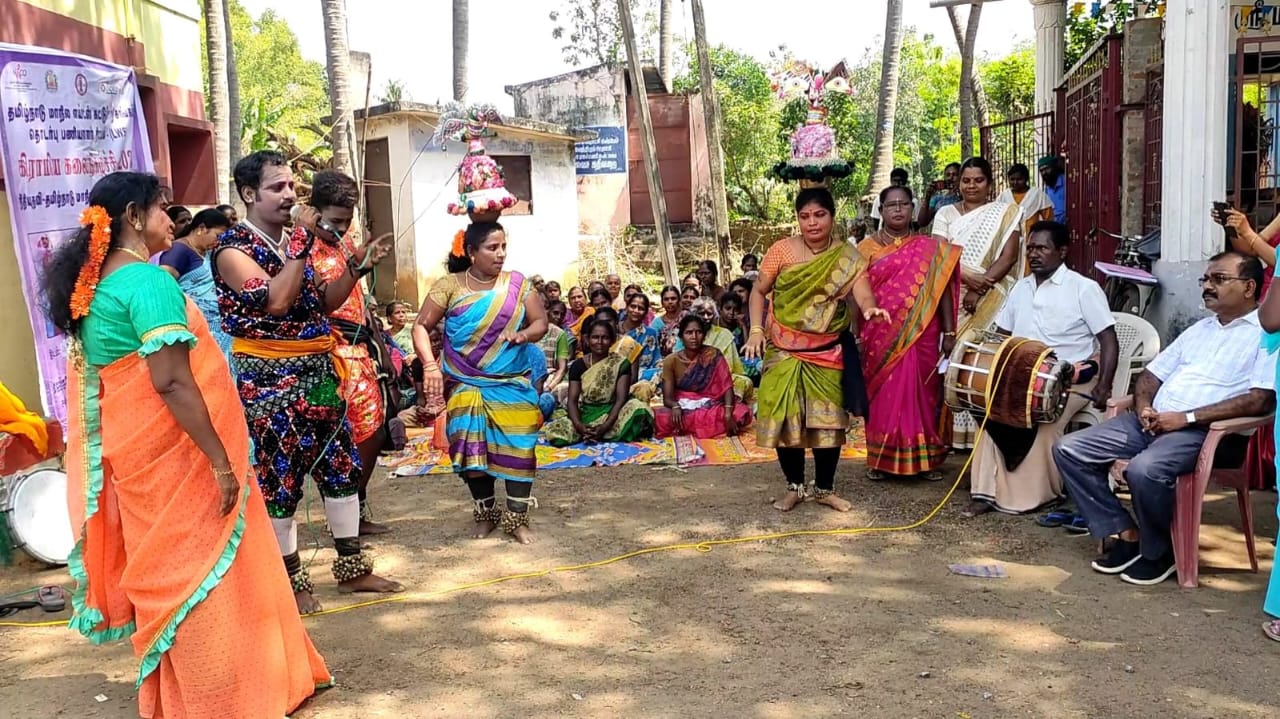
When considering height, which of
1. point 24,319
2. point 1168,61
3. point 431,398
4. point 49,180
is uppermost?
point 1168,61

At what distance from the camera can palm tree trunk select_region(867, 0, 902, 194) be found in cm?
1749

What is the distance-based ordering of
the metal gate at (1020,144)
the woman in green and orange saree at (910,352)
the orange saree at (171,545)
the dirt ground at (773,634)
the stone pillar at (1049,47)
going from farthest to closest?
1. the metal gate at (1020,144)
2. the stone pillar at (1049,47)
3. the woman in green and orange saree at (910,352)
4. the dirt ground at (773,634)
5. the orange saree at (171,545)

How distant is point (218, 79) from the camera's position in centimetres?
1532

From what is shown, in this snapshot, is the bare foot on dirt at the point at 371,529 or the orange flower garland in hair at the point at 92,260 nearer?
the orange flower garland in hair at the point at 92,260

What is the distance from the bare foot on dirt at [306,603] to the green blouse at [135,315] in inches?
69.4

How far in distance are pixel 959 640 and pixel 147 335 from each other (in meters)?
3.11

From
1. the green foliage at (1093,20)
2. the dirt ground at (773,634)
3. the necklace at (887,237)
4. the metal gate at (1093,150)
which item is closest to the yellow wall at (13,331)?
the dirt ground at (773,634)

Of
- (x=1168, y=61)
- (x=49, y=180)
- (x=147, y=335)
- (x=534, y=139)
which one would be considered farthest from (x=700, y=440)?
(x=534, y=139)

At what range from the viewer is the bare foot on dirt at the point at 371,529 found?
20.7 feet

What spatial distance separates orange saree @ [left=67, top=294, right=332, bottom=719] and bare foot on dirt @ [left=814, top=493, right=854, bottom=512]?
3.55m

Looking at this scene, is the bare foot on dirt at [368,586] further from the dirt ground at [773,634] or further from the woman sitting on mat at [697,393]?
the woman sitting on mat at [697,393]

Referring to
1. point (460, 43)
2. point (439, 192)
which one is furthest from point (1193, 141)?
point (460, 43)

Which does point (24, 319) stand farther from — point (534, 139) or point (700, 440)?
point (534, 139)

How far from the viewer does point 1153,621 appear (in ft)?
14.6
